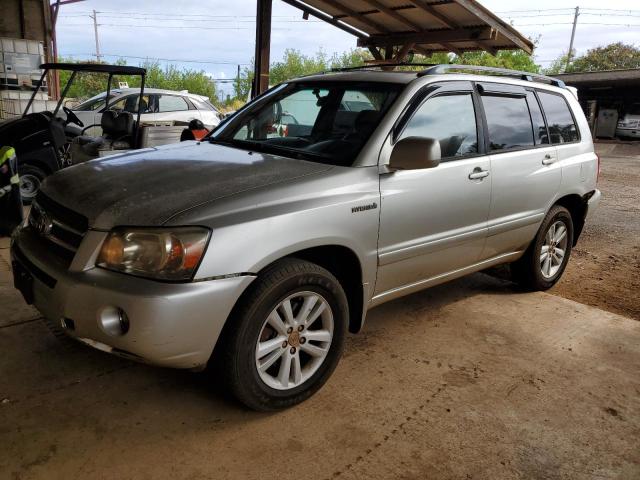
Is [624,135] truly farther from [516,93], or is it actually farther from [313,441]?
[313,441]

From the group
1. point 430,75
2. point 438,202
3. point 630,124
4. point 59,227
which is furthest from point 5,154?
point 630,124

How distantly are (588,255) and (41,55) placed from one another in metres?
10.6

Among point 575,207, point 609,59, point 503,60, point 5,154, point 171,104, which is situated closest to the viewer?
point 575,207

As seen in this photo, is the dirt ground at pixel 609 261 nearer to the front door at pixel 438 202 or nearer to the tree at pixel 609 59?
the front door at pixel 438 202

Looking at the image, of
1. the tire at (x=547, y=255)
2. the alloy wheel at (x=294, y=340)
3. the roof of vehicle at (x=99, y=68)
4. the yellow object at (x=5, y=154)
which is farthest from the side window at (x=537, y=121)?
the yellow object at (x=5, y=154)

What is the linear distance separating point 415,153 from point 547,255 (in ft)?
7.71

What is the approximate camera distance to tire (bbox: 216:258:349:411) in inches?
95.1

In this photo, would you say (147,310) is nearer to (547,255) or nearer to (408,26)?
(547,255)

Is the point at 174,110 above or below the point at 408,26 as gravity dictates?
below

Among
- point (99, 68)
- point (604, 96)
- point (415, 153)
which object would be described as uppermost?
point (604, 96)

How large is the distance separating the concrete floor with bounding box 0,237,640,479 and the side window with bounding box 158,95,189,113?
810 centimetres

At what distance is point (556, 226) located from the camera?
4570 mm

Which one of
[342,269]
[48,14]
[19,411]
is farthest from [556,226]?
[48,14]

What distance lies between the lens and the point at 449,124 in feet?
11.3
